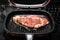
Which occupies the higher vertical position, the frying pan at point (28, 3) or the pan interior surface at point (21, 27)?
the frying pan at point (28, 3)

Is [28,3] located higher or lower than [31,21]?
higher

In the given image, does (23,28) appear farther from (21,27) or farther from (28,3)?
(28,3)

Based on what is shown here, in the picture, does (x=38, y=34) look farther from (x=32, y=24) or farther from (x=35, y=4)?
(x=35, y=4)

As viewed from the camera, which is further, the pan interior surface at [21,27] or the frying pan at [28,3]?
the frying pan at [28,3]

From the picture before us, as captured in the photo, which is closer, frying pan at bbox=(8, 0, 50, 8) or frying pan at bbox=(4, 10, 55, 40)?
frying pan at bbox=(4, 10, 55, 40)

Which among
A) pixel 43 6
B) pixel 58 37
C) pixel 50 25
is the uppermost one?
pixel 43 6

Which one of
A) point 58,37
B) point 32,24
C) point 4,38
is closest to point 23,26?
point 32,24

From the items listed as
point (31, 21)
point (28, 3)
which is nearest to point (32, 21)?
point (31, 21)

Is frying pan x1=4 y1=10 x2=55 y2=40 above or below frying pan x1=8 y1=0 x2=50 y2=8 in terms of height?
below
